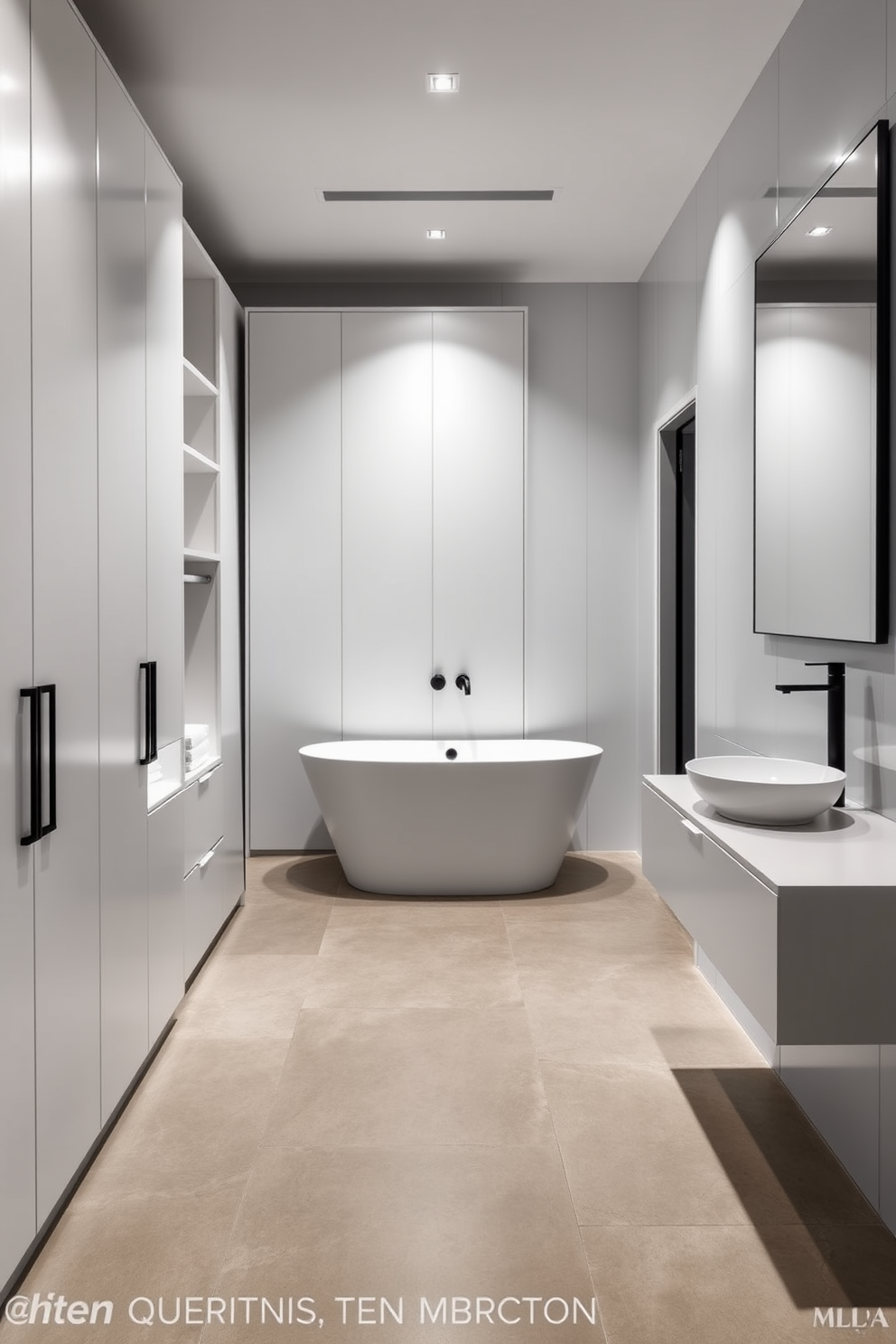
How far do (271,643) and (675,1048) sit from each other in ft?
9.15

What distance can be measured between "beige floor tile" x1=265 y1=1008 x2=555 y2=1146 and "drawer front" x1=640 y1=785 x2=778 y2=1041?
2.15ft

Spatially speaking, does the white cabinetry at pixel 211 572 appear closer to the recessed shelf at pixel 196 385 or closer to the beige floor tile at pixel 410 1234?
the recessed shelf at pixel 196 385

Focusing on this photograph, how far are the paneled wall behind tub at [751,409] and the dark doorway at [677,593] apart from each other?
0.10 m

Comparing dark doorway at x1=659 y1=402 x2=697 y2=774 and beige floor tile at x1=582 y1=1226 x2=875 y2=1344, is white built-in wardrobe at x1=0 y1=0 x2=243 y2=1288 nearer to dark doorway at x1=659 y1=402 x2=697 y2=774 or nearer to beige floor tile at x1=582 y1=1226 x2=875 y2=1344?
beige floor tile at x1=582 y1=1226 x2=875 y2=1344

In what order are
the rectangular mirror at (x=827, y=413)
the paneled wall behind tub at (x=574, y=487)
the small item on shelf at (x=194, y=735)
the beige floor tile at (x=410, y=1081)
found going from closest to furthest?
the rectangular mirror at (x=827, y=413) → the beige floor tile at (x=410, y=1081) → the small item on shelf at (x=194, y=735) → the paneled wall behind tub at (x=574, y=487)

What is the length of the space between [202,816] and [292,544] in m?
1.76

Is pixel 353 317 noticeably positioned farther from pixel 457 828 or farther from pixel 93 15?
pixel 457 828

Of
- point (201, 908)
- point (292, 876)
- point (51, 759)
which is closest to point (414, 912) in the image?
point (292, 876)

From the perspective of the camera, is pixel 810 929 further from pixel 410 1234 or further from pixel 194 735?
pixel 194 735

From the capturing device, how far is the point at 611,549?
4.88 meters

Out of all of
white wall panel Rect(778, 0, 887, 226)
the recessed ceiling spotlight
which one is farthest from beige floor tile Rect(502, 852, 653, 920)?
the recessed ceiling spotlight

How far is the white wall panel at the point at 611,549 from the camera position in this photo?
15.9 feet

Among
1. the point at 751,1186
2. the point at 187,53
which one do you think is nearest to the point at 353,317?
the point at 187,53

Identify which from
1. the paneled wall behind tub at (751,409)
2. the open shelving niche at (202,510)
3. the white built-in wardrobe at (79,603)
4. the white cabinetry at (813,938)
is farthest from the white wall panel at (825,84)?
the open shelving niche at (202,510)
